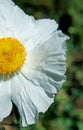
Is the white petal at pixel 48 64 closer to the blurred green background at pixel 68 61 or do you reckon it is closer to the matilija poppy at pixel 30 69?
the matilija poppy at pixel 30 69

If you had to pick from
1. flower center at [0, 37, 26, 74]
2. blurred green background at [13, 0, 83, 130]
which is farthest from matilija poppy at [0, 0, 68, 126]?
blurred green background at [13, 0, 83, 130]

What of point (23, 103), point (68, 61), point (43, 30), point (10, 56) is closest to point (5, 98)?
point (23, 103)

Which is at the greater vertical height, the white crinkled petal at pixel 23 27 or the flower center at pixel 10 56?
the white crinkled petal at pixel 23 27

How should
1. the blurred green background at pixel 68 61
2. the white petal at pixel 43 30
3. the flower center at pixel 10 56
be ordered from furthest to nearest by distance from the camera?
the blurred green background at pixel 68 61
the white petal at pixel 43 30
the flower center at pixel 10 56

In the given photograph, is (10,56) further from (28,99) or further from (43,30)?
(43,30)

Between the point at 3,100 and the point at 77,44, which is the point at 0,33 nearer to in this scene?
the point at 3,100

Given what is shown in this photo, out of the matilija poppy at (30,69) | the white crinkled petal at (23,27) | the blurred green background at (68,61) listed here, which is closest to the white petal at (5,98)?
the matilija poppy at (30,69)
